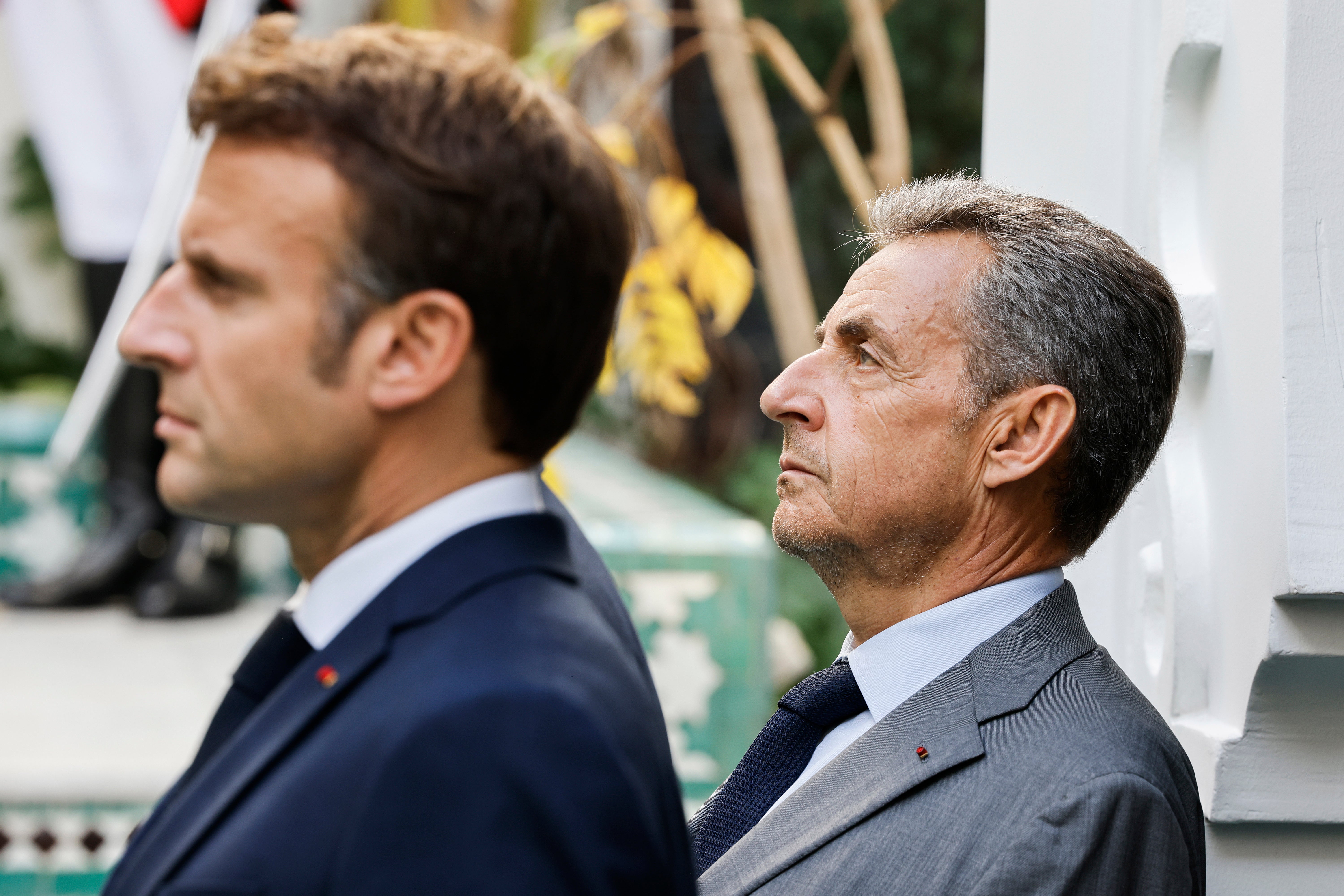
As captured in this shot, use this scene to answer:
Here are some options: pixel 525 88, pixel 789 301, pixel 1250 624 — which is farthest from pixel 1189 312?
pixel 789 301

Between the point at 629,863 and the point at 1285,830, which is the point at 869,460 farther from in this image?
the point at 629,863

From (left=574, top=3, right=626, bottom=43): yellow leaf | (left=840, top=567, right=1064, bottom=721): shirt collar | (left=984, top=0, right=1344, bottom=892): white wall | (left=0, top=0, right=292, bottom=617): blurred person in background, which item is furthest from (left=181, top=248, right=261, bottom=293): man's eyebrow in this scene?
(left=0, top=0, right=292, bottom=617): blurred person in background

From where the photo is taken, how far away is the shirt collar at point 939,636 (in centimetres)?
155

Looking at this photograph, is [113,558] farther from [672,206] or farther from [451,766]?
[451,766]

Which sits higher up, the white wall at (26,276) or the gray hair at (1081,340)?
the gray hair at (1081,340)

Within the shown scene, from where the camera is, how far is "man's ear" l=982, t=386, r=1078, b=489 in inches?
59.7

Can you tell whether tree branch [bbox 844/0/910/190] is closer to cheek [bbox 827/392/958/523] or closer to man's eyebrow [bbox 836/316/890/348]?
man's eyebrow [bbox 836/316/890/348]

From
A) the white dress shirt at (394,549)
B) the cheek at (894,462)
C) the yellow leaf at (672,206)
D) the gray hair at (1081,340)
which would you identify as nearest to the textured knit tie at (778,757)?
the cheek at (894,462)

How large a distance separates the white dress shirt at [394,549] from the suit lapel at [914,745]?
626 millimetres

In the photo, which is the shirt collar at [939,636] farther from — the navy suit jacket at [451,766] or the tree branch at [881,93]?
the tree branch at [881,93]

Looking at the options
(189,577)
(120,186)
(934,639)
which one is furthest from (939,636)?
(120,186)

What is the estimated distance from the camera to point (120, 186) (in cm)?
464

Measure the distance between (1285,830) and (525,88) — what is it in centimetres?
128

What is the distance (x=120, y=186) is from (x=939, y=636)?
4023 mm
